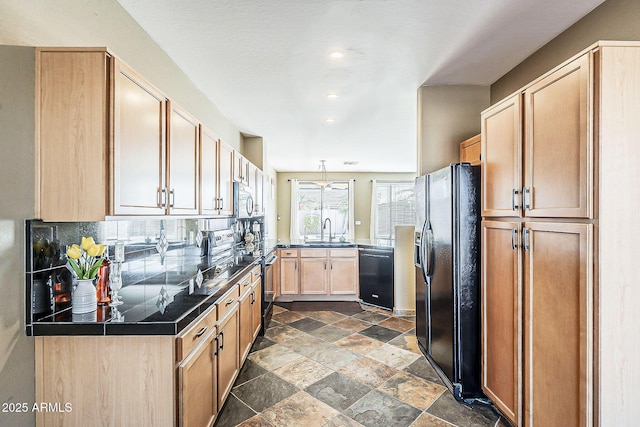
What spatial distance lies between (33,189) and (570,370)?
2.40 m

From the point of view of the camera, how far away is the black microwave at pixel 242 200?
329 cm

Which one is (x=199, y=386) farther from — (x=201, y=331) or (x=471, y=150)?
(x=471, y=150)

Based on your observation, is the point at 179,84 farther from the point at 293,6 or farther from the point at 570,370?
the point at 570,370

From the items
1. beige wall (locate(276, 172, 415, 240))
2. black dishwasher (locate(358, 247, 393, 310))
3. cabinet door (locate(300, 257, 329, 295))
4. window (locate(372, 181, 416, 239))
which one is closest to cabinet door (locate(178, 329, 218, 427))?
black dishwasher (locate(358, 247, 393, 310))

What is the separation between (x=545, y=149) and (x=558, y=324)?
83 centimetres

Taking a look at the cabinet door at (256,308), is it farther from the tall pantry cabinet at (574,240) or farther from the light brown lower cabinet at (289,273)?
the tall pantry cabinet at (574,240)

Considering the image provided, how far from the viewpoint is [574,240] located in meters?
1.43

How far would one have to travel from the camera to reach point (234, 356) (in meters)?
2.41

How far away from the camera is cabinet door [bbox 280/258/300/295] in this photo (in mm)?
5117

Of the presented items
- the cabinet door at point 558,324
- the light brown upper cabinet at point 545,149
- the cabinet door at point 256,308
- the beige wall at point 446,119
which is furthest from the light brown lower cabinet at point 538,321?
the cabinet door at point 256,308

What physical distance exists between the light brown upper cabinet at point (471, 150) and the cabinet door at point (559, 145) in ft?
3.27

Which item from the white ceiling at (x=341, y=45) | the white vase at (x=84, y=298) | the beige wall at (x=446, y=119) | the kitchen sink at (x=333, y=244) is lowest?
the kitchen sink at (x=333, y=244)

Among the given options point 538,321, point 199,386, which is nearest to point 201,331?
point 199,386

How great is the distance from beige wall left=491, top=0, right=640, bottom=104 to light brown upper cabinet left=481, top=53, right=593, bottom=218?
0.62 meters
